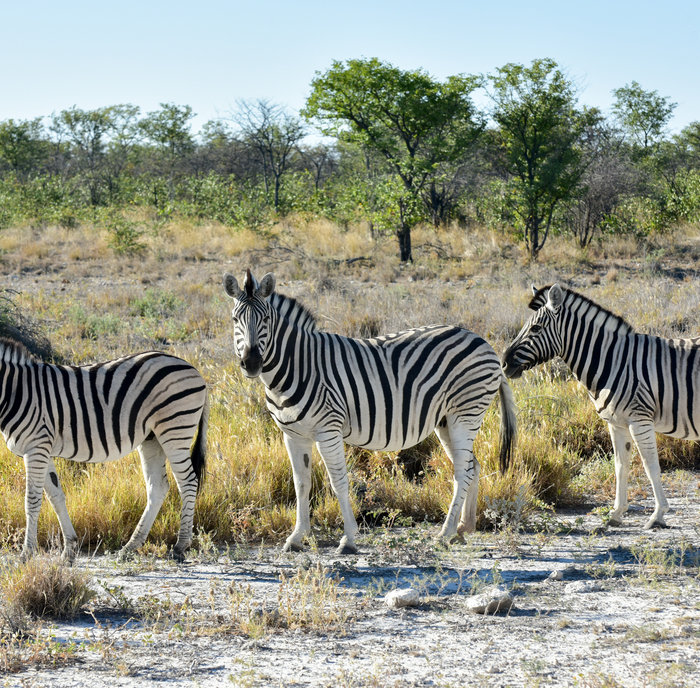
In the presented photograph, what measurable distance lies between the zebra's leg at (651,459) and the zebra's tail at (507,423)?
0.92 m

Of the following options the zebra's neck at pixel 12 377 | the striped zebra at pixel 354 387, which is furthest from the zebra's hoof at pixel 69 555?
the striped zebra at pixel 354 387

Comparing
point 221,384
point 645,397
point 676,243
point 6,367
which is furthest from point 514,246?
point 6,367

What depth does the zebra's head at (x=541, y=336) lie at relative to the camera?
654 centimetres

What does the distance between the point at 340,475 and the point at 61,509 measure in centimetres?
190

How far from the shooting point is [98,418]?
5.77 meters

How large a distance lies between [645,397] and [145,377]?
11.8 feet

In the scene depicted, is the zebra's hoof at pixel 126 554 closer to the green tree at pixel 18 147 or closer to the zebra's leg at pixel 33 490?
the zebra's leg at pixel 33 490

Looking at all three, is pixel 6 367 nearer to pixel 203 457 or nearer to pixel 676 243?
pixel 203 457

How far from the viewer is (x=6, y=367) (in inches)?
227

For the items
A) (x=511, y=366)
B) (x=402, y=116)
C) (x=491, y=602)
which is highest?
(x=402, y=116)

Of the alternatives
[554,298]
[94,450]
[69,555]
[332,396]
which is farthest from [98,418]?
[554,298]

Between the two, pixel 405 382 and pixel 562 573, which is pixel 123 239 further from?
pixel 562 573

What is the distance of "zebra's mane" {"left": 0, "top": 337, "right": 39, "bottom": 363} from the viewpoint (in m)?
5.80

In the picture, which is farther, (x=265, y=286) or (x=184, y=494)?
(x=184, y=494)
